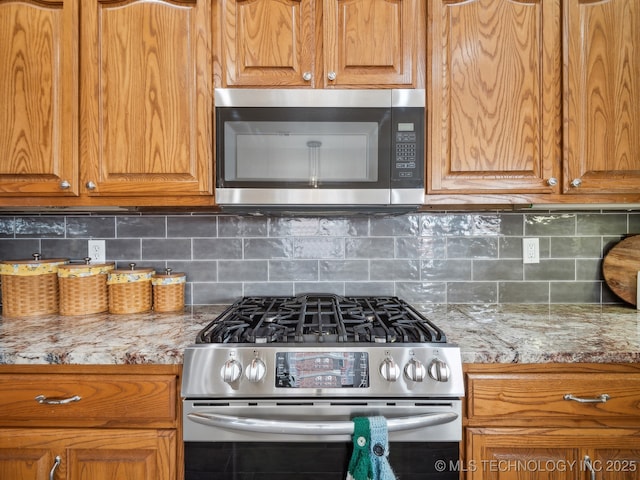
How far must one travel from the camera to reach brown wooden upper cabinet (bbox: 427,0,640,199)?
49.8 inches

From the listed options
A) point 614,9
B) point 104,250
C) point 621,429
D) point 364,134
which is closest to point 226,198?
point 364,134

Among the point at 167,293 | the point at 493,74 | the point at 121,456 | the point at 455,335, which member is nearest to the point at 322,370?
the point at 455,335

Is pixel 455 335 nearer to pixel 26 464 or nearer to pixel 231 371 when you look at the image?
pixel 231 371

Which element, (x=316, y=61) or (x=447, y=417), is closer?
(x=447, y=417)

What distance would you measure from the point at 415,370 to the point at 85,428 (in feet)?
3.17

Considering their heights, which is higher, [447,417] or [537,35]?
[537,35]

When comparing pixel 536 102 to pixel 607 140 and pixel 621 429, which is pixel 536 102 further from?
pixel 621 429

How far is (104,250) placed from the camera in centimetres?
161

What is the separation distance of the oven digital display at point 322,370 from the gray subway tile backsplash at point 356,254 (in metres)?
0.66

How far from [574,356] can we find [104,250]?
1.90 m

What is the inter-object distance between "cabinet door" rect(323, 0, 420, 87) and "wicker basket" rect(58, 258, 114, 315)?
1235 mm

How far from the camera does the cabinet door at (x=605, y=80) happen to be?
126 cm

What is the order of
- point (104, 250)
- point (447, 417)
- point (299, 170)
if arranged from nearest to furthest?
1. point (447, 417)
2. point (299, 170)
3. point (104, 250)

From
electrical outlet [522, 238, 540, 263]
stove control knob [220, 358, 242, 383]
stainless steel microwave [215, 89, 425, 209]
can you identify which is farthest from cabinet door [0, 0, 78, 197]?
electrical outlet [522, 238, 540, 263]
